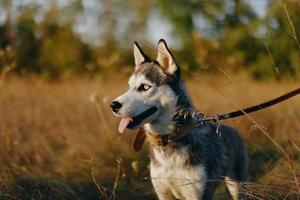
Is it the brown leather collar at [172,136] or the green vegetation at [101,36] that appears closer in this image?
the brown leather collar at [172,136]

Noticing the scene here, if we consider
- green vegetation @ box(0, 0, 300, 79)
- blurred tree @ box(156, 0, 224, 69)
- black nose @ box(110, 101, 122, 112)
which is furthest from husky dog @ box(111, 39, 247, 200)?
blurred tree @ box(156, 0, 224, 69)

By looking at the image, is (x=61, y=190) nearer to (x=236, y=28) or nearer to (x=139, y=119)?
(x=139, y=119)

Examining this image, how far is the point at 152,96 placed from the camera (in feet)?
14.0

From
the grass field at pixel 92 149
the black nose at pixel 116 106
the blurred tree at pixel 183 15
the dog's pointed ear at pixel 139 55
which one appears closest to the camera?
the black nose at pixel 116 106

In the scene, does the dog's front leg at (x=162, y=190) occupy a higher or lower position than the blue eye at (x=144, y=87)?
lower

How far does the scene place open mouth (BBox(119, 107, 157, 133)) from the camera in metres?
4.18

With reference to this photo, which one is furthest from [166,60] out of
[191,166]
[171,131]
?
[191,166]

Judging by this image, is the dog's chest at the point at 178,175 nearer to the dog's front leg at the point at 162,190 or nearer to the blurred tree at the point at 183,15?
the dog's front leg at the point at 162,190

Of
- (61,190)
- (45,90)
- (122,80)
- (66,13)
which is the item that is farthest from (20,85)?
(66,13)

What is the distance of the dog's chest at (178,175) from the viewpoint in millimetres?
4137

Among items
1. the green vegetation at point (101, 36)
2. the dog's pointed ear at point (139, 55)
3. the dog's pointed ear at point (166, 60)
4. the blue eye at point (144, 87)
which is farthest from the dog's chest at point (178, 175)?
the green vegetation at point (101, 36)

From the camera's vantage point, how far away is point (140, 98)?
4.23 m

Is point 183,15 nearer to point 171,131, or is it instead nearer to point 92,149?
point 92,149

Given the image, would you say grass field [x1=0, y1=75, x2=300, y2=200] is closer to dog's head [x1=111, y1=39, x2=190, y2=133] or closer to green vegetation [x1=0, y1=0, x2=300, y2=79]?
dog's head [x1=111, y1=39, x2=190, y2=133]
